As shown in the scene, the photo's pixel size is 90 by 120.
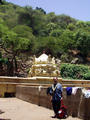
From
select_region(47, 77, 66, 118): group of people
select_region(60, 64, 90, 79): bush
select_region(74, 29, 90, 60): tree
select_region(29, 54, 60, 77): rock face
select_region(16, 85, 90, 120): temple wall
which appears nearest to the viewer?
select_region(16, 85, 90, 120): temple wall

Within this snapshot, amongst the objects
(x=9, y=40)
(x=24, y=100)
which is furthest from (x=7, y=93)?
(x=9, y=40)

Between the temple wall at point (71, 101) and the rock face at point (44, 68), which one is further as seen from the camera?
the rock face at point (44, 68)

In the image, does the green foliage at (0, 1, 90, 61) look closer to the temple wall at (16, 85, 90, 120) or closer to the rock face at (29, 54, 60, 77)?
the rock face at (29, 54, 60, 77)

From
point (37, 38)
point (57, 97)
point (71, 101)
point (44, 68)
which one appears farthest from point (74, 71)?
point (57, 97)

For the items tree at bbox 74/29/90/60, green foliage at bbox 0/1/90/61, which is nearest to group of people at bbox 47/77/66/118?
green foliage at bbox 0/1/90/61

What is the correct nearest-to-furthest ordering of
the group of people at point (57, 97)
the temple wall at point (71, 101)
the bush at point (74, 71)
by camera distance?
the temple wall at point (71, 101)
the group of people at point (57, 97)
the bush at point (74, 71)

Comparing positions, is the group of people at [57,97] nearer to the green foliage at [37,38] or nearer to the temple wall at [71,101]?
the temple wall at [71,101]

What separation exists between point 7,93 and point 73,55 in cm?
3753

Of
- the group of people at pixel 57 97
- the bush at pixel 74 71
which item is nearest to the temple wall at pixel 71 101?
the group of people at pixel 57 97

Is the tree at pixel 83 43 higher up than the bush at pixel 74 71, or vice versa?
the tree at pixel 83 43

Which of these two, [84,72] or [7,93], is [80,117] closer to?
[7,93]

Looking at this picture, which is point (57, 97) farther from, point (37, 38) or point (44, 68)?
point (37, 38)

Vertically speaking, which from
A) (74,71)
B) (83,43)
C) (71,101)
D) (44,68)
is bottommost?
(74,71)

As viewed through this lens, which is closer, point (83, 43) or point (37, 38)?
point (83, 43)
